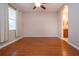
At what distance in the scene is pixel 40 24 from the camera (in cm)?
825

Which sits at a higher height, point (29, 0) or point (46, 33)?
point (29, 0)

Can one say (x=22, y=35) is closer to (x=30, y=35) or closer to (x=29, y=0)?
(x=30, y=35)

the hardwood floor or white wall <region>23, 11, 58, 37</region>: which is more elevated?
white wall <region>23, 11, 58, 37</region>

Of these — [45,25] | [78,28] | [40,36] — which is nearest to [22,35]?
[40,36]

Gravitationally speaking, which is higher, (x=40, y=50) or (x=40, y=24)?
(x=40, y=24)

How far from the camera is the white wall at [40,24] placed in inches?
288

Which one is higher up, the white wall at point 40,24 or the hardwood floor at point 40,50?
the white wall at point 40,24

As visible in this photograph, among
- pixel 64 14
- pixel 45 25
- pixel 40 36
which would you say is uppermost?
pixel 64 14

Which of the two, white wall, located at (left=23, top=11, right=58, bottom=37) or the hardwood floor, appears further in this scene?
white wall, located at (left=23, top=11, right=58, bottom=37)

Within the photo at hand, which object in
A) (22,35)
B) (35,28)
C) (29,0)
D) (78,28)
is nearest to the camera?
(29,0)

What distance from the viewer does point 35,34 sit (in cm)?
743

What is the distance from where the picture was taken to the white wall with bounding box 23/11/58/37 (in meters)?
7.31

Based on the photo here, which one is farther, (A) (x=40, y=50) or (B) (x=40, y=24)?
(B) (x=40, y=24)

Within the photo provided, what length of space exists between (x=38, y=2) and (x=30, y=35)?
6094 mm
